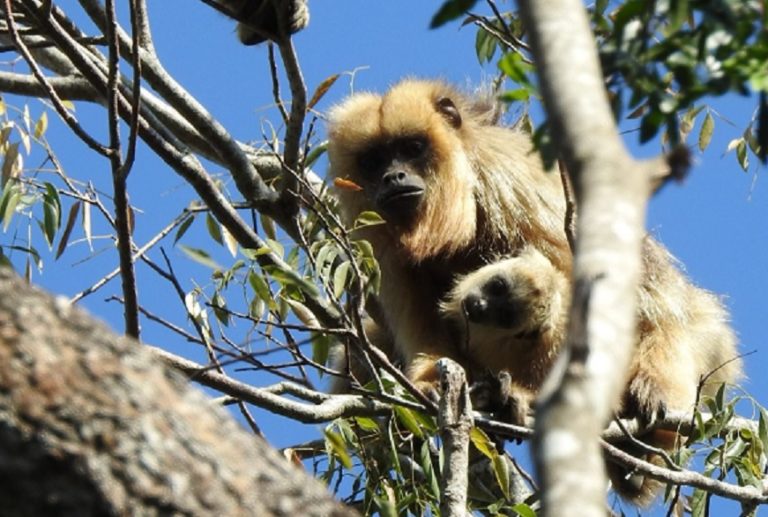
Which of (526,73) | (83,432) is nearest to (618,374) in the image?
(83,432)

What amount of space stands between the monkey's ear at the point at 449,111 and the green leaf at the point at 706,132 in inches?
51.3

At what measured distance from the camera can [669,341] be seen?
7043 millimetres

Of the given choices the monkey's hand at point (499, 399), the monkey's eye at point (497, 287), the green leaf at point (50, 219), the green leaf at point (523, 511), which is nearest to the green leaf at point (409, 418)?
the green leaf at point (523, 511)

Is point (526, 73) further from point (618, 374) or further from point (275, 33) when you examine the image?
point (275, 33)

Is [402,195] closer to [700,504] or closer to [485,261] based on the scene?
[485,261]

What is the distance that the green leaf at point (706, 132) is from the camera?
7.62m

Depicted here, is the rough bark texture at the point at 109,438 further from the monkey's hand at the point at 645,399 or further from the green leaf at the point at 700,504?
the monkey's hand at the point at 645,399

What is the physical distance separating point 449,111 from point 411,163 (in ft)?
1.35

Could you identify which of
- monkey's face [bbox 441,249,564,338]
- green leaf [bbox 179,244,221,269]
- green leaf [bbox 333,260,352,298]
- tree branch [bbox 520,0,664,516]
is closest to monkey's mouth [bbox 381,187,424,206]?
monkey's face [bbox 441,249,564,338]

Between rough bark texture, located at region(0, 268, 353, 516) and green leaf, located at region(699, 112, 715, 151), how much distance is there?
553 cm

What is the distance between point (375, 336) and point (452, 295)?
943 mm

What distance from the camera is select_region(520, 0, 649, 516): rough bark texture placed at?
69.6 inches

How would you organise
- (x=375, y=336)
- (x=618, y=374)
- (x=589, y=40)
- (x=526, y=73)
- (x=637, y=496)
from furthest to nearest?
(x=375, y=336), (x=637, y=496), (x=526, y=73), (x=589, y=40), (x=618, y=374)

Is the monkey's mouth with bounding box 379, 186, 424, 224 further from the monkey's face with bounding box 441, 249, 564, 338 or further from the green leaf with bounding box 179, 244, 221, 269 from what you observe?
the green leaf with bounding box 179, 244, 221, 269
